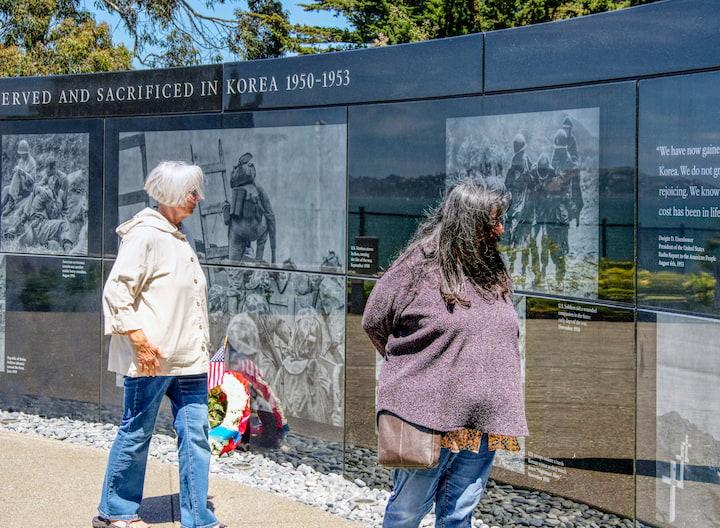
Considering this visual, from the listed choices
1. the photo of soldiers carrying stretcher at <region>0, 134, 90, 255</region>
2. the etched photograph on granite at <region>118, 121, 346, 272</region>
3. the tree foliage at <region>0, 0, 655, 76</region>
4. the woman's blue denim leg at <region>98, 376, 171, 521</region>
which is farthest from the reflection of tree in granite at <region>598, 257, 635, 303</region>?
the tree foliage at <region>0, 0, 655, 76</region>

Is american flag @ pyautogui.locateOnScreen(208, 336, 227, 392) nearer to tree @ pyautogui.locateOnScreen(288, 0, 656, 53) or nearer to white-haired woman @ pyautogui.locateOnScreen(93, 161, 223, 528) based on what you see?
white-haired woman @ pyautogui.locateOnScreen(93, 161, 223, 528)

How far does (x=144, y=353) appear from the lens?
174 inches

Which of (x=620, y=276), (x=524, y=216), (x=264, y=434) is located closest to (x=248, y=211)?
(x=264, y=434)

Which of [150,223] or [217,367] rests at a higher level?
[150,223]

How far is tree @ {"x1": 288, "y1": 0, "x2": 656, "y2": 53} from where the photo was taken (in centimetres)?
2825

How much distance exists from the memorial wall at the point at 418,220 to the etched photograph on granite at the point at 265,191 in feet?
0.05

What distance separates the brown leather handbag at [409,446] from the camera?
10.9 ft

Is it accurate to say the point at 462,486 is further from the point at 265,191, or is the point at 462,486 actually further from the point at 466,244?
the point at 265,191

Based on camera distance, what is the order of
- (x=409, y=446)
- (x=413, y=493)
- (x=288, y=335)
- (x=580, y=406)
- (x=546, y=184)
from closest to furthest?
1. (x=409, y=446)
2. (x=413, y=493)
3. (x=580, y=406)
4. (x=546, y=184)
5. (x=288, y=335)

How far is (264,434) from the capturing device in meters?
6.52

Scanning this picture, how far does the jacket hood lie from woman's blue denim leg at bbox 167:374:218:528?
2.15 ft

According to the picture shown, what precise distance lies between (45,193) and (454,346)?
505 centimetres

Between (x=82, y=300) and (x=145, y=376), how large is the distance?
3.15 m

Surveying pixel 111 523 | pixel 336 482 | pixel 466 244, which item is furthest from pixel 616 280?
pixel 111 523
